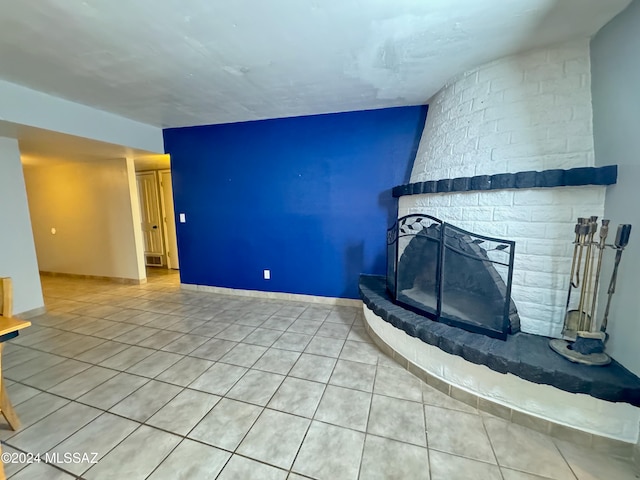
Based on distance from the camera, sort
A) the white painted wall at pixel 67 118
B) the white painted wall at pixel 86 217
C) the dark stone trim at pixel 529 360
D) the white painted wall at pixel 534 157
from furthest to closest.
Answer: the white painted wall at pixel 86 217
the white painted wall at pixel 67 118
the white painted wall at pixel 534 157
the dark stone trim at pixel 529 360

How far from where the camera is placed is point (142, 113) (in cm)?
321

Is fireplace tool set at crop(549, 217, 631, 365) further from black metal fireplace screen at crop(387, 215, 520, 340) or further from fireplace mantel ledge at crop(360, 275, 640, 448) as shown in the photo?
black metal fireplace screen at crop(387, 215, 520, 340)

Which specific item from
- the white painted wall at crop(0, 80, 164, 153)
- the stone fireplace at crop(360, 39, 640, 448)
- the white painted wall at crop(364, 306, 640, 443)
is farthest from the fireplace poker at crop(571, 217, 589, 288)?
the white painted wall at crop(0, 80, 164, 153)

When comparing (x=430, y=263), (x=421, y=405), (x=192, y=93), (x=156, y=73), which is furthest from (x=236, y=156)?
(x=421, y=405)

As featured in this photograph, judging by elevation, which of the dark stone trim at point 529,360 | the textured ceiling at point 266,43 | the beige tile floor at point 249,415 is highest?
the textured ceiling at point 266,43

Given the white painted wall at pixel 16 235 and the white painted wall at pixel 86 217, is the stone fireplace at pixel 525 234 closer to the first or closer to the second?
the white painted wall at pixel 16 235

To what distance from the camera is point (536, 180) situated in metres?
1.67

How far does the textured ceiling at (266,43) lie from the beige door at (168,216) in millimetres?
2901

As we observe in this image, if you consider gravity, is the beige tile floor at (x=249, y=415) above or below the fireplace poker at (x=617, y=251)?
below

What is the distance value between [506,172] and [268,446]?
2.24 metres

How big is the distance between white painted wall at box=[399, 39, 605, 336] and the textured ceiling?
17cm

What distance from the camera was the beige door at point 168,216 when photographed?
5531 mm

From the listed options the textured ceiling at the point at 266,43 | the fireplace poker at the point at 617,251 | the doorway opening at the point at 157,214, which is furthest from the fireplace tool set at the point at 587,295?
the doorway opening at the point at 157,214

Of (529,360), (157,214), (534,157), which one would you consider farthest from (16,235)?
(534,157)
